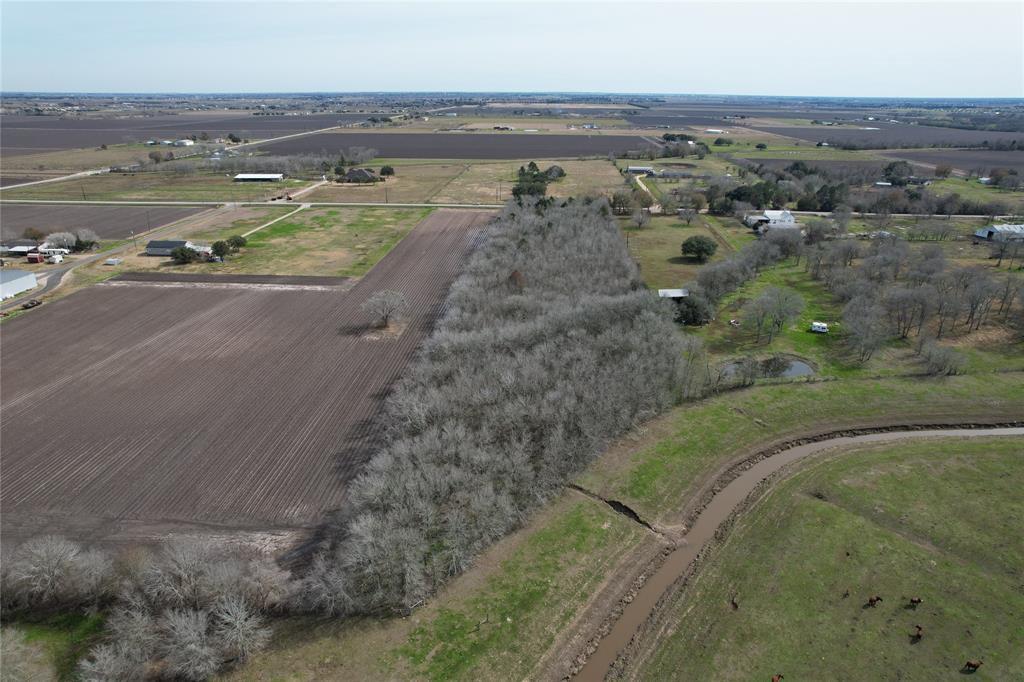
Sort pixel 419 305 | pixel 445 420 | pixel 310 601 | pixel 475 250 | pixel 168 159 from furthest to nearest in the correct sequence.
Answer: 1. pixel 168 159
2. pixel 475 250
3. pixel 419 305
4. pixel 445 420
5. pixel 310 601

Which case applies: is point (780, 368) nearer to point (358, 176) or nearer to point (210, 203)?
point (210, 203)

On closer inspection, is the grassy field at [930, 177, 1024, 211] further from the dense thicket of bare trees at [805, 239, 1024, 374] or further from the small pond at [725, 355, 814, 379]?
the small pond at [725, 355, 814, 379]

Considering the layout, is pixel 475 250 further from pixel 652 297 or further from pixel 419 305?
pixel 652 297

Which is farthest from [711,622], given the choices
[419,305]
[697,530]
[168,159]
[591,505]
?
[168,159]

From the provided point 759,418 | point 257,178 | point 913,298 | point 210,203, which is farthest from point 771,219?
point 257,178

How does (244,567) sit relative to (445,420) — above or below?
below

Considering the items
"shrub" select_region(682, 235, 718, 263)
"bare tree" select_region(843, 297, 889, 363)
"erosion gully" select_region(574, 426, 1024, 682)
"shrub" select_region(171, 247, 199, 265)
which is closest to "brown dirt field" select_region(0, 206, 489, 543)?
"shrub" select_region(171, 247, 199, 265)

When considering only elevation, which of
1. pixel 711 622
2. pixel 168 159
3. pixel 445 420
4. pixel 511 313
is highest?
pixel 168 159

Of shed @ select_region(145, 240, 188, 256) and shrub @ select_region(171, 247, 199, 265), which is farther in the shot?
shed @ select_region(145, 240, 188, 256)
